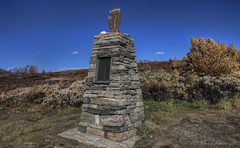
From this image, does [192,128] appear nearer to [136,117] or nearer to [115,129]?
[136,117]

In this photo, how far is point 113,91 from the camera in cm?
497

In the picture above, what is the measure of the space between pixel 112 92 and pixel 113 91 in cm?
5

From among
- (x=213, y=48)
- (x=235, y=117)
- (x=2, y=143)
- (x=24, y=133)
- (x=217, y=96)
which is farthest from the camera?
(x=213, y=48)

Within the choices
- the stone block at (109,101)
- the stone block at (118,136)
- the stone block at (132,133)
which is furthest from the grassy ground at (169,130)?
the stone block at (109,101)

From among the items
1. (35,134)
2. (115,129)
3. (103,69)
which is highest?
(103,69)

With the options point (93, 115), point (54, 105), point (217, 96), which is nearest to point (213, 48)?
point (217, 96)

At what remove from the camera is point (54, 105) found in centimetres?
1000

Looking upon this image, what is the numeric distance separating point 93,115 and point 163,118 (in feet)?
11.0

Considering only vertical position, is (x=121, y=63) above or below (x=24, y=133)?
above

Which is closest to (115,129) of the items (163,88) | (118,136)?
(118,136)

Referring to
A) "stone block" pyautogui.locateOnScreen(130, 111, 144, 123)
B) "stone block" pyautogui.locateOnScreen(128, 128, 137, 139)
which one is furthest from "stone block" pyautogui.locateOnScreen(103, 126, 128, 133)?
"stone block" pyautogui.locateOnScreen(130, 111, 144, 123)

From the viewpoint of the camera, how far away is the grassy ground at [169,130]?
461cm

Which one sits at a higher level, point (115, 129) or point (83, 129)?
point (115, 129)

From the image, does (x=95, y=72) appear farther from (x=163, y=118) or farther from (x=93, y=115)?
(x=163, y=118)
